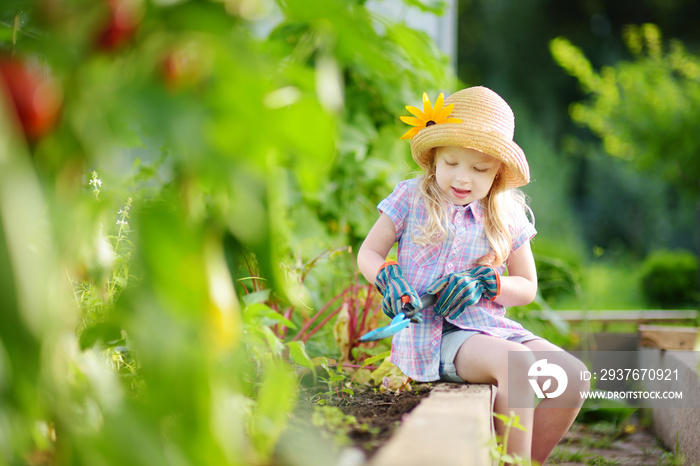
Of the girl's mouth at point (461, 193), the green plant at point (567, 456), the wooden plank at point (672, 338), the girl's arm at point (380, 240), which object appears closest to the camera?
the girl's mouth at point (461, 193)

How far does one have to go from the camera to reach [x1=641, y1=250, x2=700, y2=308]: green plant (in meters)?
5.91

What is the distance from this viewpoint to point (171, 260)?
22.0 inches

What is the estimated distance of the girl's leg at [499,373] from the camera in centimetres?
150

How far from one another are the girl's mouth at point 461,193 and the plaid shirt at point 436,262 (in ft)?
0.24

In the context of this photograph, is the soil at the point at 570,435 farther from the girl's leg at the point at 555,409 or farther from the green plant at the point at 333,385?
the girl's leg at the point at 555,409

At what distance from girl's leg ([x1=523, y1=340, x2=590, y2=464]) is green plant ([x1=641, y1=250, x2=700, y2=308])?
4.60 meters

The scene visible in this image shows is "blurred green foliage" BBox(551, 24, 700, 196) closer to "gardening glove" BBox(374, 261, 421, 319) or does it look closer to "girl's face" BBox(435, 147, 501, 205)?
"girl's face" BBox(435, 147, 501, 205)

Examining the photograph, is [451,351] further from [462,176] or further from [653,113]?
[653,113]

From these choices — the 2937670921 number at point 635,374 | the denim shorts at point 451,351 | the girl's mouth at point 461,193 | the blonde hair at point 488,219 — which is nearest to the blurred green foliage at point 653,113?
the 2937670921 number at point 635,374

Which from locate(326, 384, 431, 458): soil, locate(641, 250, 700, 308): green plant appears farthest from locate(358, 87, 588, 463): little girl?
locate(641, 250, 700, 308): green plant

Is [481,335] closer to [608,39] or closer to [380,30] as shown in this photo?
[380,30]

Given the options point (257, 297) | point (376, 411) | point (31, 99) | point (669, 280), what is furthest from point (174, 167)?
point (669, 280)

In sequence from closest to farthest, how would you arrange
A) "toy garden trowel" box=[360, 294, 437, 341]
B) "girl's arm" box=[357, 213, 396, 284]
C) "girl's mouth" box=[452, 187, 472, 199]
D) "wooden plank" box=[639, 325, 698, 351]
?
1. "toy garden trowel" box=[360, 294, 437, 341]
2. "girl's mouth" box=[452, 187, 472, 199]
3. "girl's arm" box=[357, 213, 396, 284]
4. "wooden plank" box=[639, 325, 698, 351]

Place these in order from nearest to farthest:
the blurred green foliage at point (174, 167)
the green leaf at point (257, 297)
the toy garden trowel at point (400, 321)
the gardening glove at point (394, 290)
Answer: the blurred green foliage at point (174, 167)
the green leaf at point (257, 297)
the toy garden trowel at point (400, 321)
the gardening glove at point (394, 290)
